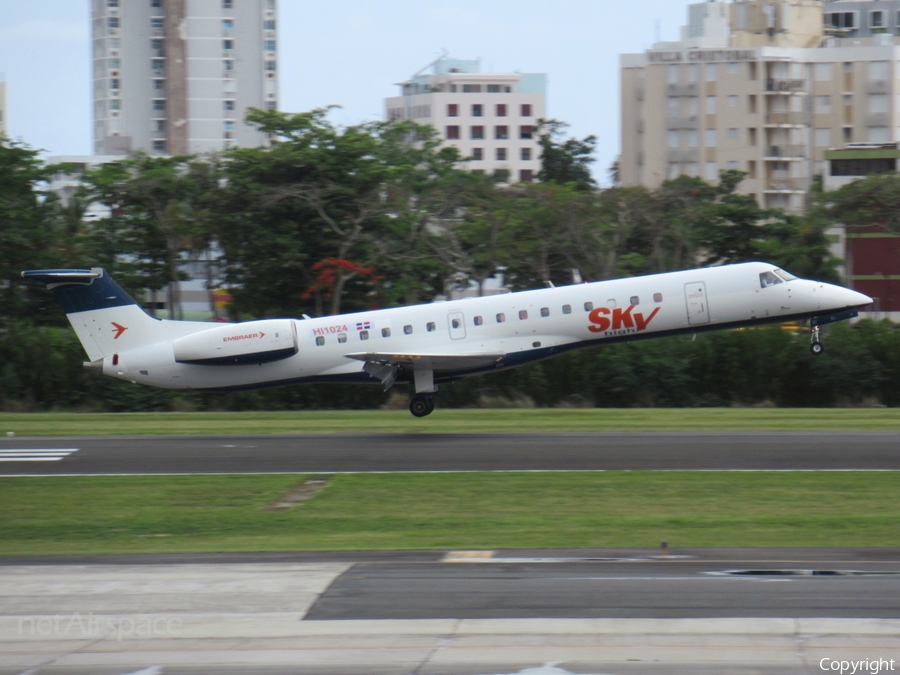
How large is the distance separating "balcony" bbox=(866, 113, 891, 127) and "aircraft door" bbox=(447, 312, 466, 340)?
287 ft

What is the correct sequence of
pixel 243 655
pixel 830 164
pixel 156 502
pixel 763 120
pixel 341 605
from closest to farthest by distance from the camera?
pixel 243 655, pixel 341 605, pixel 156 502, pixel 830 164, pixel 763 120

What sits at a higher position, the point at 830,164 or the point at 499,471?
the point at 830,164

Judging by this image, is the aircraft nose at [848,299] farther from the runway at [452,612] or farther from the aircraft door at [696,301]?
the runway at [452,612]

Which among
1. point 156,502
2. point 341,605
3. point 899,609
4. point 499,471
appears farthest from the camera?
point 499,471

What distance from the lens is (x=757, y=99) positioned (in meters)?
99.9

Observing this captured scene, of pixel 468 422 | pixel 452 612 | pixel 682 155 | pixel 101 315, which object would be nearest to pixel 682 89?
pixel 682 155

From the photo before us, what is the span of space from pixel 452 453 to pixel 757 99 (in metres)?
85.0

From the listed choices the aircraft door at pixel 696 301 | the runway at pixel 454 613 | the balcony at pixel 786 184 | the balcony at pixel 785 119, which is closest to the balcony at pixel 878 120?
the balcony at pixel 785 119

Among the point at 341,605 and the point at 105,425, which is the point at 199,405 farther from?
the point at 341,605

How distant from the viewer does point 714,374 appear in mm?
39938

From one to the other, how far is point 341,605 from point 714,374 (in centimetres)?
3031

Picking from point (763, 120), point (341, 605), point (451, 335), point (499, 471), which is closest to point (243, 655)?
point (341, 605)
